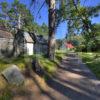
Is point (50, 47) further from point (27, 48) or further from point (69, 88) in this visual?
point (27, 48)

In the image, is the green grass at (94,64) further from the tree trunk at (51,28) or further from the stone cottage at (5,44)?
the stone cottage at (5,44)

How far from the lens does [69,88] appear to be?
13.5 meters

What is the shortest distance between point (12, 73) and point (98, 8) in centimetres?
1789

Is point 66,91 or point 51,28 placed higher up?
point 51,28

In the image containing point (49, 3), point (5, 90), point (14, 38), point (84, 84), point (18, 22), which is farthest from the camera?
point (18, 22)

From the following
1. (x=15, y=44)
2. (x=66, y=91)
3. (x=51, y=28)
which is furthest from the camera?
(x=15, y=44)

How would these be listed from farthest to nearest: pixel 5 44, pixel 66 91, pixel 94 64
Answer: pixel 5 44, pixel 94 64, pixel 66 91

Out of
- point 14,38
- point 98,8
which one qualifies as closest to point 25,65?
point 98,8

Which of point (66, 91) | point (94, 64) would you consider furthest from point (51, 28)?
point (66, 91)

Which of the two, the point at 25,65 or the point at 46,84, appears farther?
the point at 25,65

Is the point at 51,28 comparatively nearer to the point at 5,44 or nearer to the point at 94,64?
the point at 94,64

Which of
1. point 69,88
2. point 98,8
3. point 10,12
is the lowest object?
point 69,88

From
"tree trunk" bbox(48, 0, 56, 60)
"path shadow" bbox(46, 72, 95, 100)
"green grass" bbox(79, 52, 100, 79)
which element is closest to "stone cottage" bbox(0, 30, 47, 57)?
"green grass" bbox(79, 52, 100, 79)

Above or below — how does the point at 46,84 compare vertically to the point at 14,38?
below
